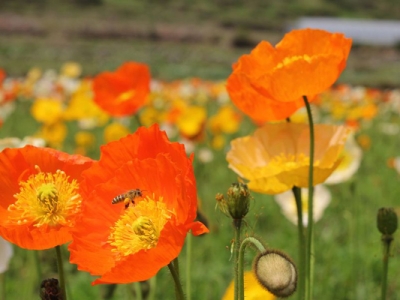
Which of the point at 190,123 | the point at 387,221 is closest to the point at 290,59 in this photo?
the point at 387,221

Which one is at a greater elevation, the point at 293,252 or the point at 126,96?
the point at 126,96

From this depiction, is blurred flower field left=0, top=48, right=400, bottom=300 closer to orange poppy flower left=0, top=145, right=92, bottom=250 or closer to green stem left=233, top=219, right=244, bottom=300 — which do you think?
green stem left=233, top=219, right=244, bottom=300

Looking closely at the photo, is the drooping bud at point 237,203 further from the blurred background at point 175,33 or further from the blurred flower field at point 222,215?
the blurred background at point 175,33

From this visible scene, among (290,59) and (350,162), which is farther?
(350,162)

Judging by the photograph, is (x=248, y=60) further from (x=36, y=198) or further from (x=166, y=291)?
(x=166, y=291)

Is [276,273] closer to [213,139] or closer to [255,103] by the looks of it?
[255,103]

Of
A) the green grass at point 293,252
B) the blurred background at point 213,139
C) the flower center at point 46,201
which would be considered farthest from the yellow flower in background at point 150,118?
the flower center at point 46,201
